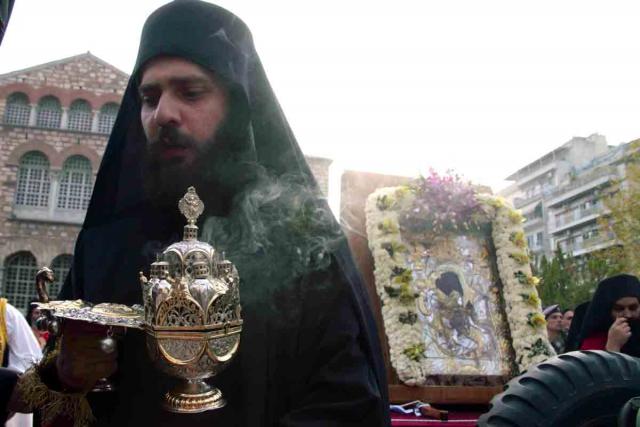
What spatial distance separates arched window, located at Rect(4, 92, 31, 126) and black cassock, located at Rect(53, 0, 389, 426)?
2583cm

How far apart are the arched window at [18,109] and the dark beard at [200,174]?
25898mm

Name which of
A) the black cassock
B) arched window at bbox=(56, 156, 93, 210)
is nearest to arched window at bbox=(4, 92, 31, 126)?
arched window at bbox=(56, 156, 93, 210)

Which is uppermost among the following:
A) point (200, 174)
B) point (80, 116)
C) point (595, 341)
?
point (80, 116)

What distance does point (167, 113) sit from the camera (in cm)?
174

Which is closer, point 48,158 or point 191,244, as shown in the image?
point 191,244

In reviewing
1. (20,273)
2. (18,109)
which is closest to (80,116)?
(18,109)

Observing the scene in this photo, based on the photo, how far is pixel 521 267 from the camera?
5695 millimetres

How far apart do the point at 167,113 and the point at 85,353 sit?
81cm

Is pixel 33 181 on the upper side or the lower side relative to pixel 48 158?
lower

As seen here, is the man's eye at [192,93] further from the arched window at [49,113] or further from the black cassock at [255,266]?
the arched window at [49,113]

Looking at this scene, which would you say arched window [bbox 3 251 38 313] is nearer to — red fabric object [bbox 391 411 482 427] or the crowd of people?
red fabric object [bbox 391 411 482 427]

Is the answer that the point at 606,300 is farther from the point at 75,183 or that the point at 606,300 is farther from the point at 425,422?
the point at 75,183

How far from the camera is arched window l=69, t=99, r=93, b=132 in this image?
79.6 ft

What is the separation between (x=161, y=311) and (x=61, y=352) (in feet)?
1.38
